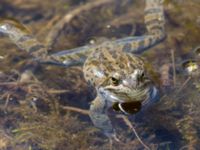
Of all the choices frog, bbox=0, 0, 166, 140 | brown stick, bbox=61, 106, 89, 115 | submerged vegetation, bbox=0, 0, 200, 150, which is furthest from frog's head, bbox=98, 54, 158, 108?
brown stick, bbox=61, 106, 89, 115

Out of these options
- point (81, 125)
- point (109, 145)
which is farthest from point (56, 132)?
point (109, 145)

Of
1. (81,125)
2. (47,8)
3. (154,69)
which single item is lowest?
(81,125)

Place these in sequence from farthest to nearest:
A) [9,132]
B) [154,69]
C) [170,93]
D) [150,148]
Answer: [154,69] → [170,93] → [9,132] → [150,148]

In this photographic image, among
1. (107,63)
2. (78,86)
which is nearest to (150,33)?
(107,63)

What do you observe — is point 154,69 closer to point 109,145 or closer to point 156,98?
point 156,98

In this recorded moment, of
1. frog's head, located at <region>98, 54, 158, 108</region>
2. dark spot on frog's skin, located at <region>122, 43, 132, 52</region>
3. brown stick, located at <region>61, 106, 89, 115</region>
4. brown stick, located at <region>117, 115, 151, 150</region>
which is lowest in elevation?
brown stick, located at <region>117, 115, 151, 150</region>

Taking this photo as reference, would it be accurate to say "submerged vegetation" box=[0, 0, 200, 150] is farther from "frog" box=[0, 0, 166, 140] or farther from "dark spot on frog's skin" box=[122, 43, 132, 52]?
"dark spot on frog's skin" box=[122, 43, 132, 52]

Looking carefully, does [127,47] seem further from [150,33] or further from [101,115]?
[101,115]
